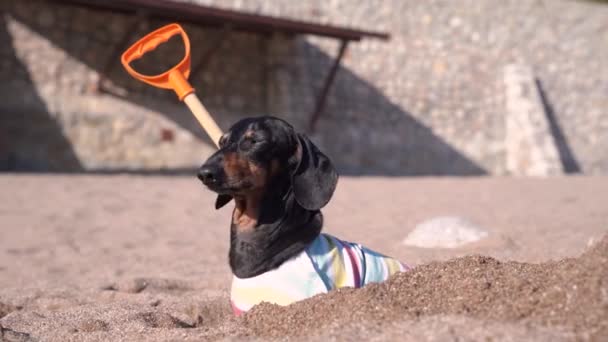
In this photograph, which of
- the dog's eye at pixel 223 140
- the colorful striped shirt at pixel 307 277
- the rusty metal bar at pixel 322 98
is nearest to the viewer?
the colorful striped shirt at pixel 307 277

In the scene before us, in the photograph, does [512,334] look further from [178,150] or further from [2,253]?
[178,150]

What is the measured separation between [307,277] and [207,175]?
0.56 meters

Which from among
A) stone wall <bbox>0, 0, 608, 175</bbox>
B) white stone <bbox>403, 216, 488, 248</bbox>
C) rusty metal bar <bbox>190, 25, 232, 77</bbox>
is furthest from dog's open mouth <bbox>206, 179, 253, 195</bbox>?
Result: rusty metal bar <bbox>190, 25, 232, 77</bbox>

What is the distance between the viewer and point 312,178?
2.86m

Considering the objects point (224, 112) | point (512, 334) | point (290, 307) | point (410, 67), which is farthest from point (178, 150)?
point (512, 334)

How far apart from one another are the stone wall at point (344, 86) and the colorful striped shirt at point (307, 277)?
8371 millimetres

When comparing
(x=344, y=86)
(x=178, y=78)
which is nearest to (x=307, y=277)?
(x=178, y=78)

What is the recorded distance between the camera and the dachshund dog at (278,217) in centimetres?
279

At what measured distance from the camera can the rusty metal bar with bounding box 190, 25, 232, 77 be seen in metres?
11.1

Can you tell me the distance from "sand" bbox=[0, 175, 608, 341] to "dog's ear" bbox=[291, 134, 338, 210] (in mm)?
419

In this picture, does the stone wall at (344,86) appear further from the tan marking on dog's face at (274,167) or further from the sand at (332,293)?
the tan marking on dog's face at (274,167)

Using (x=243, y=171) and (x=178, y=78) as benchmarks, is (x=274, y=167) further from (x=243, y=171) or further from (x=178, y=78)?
(x=178, y=78)

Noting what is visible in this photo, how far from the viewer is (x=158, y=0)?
10.4 meters

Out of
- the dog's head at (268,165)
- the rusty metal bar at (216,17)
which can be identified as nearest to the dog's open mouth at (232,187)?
the dog's head at (268,165)
